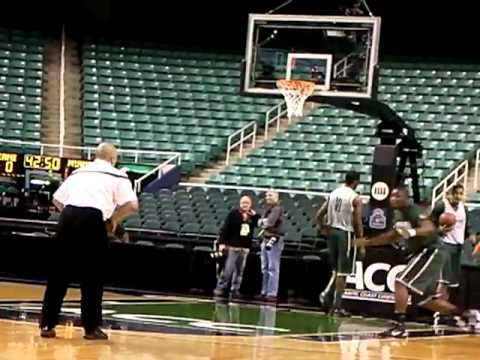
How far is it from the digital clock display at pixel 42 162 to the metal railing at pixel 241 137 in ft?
15.6

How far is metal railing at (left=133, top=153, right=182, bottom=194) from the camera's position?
24.4 metres

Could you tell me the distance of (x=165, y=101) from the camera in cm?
2964

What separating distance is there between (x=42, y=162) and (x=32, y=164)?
8.3 inches

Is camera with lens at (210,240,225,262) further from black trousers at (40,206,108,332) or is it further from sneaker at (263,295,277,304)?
black trousers at (40,206,108,332)

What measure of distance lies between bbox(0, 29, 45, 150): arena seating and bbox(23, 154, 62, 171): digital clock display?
3.69 m

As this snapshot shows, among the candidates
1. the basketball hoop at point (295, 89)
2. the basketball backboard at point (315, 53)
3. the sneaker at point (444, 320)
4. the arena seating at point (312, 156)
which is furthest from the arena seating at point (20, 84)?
the sneaker at point (444, 320)

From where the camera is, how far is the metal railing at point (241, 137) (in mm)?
27453

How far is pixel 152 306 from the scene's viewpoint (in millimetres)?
15703

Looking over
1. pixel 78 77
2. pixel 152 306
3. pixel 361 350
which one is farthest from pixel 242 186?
pixel 361 350

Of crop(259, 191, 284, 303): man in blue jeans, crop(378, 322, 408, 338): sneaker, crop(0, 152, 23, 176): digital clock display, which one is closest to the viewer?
crop(378, 322, 408, 338): sneaker

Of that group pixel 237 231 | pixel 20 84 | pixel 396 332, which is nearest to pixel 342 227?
pixel 237 231

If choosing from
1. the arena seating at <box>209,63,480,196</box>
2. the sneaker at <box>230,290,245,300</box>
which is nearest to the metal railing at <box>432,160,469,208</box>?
the arena seating at <box>209,63,480,196</box>

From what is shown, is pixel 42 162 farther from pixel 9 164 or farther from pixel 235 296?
pixel 235 296

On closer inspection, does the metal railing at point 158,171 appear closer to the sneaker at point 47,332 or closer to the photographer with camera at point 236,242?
the photographer with camera at point 236,242
